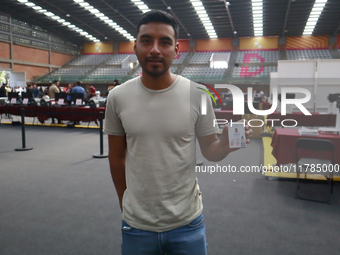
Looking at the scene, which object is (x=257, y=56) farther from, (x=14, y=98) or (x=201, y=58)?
(x=14, y=98)

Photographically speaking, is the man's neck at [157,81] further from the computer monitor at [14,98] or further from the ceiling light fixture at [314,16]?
the ceiling light fixture at [314,16]

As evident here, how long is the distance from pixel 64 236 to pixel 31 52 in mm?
23915

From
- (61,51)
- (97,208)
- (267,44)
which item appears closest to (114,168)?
(97,208)

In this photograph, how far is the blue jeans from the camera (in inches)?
38.4

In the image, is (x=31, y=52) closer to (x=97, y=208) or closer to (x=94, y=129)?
(x=94, y=129)

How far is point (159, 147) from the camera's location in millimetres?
981

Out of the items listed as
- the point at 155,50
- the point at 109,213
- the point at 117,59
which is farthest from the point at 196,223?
the point at 117,59

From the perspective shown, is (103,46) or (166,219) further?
(103,46)

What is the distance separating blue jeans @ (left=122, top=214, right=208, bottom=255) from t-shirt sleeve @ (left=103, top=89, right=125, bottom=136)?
35 cm

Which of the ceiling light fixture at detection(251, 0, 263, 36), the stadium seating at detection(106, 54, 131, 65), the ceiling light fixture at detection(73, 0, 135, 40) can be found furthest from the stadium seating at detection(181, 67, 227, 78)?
the stadium seating at detection(106, 54, 131, 65)

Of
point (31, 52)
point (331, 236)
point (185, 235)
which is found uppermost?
point (31, 52)

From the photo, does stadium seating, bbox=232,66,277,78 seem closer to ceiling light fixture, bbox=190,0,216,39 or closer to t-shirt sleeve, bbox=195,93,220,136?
ceiling light fixture, bbox=190,0,216,39

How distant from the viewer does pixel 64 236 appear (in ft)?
7.46

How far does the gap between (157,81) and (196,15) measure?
793 inches
